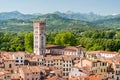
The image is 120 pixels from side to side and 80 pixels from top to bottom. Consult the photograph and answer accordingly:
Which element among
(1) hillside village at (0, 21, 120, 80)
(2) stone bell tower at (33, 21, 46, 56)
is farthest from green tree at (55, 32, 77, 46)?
(1) hillside village at (0, 21, 120, 80)

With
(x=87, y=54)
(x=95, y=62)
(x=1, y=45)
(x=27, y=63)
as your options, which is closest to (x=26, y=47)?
(x=1, y=45)

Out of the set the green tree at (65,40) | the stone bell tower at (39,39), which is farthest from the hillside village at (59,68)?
the green tree at (65,40)

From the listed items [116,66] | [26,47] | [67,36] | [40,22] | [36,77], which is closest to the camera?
[36,77]

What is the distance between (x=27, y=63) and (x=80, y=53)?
16.0 metres

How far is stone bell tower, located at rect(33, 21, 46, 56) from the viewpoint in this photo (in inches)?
2702

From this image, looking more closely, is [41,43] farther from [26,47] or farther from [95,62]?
[95,62]

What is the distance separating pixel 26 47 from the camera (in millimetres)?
82062

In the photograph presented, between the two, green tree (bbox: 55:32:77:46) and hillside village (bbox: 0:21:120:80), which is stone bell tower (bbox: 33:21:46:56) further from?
green tree (bbox: 55:32:77:46)

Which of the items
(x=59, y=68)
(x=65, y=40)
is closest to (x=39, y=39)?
(x=59, y=68)

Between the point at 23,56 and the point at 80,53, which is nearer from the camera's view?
the point at 23,56

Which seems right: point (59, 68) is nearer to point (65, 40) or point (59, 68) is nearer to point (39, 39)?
point (39, 39)

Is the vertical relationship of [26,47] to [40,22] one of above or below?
below

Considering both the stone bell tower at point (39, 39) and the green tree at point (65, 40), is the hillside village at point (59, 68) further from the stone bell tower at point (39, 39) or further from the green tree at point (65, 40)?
the green tree at point (65, 40)

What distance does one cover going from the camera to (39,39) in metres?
69.7
